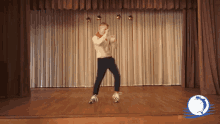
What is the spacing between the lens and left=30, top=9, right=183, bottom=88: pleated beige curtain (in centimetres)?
498

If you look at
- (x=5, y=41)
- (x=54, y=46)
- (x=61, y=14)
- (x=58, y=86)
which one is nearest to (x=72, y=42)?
(x=54, y=46)

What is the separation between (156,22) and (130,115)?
408cm

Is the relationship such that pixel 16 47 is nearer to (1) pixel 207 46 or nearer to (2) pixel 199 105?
(2) pixel 199 105

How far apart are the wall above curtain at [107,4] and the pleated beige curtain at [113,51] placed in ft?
2.05

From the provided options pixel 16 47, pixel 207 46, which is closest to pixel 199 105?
pixel 207 46

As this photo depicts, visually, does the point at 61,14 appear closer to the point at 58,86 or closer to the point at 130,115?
the point at 58,86

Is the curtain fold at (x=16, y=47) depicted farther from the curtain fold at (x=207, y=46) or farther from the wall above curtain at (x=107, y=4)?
the curtain fold at (x=207, y=46)

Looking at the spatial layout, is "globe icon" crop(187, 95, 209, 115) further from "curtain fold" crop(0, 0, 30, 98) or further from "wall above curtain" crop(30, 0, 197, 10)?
"curtain fold" crop(0, 0, 30, 98)

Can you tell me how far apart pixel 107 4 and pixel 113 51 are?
1.54 metres

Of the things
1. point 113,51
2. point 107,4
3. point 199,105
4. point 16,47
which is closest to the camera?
point 199,105

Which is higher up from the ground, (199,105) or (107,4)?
(107,4)

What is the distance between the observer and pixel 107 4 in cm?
439

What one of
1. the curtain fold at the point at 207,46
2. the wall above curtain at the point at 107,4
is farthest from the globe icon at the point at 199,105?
the wall above curtain at the point at 107,4

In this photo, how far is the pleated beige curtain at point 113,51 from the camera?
4.98m
